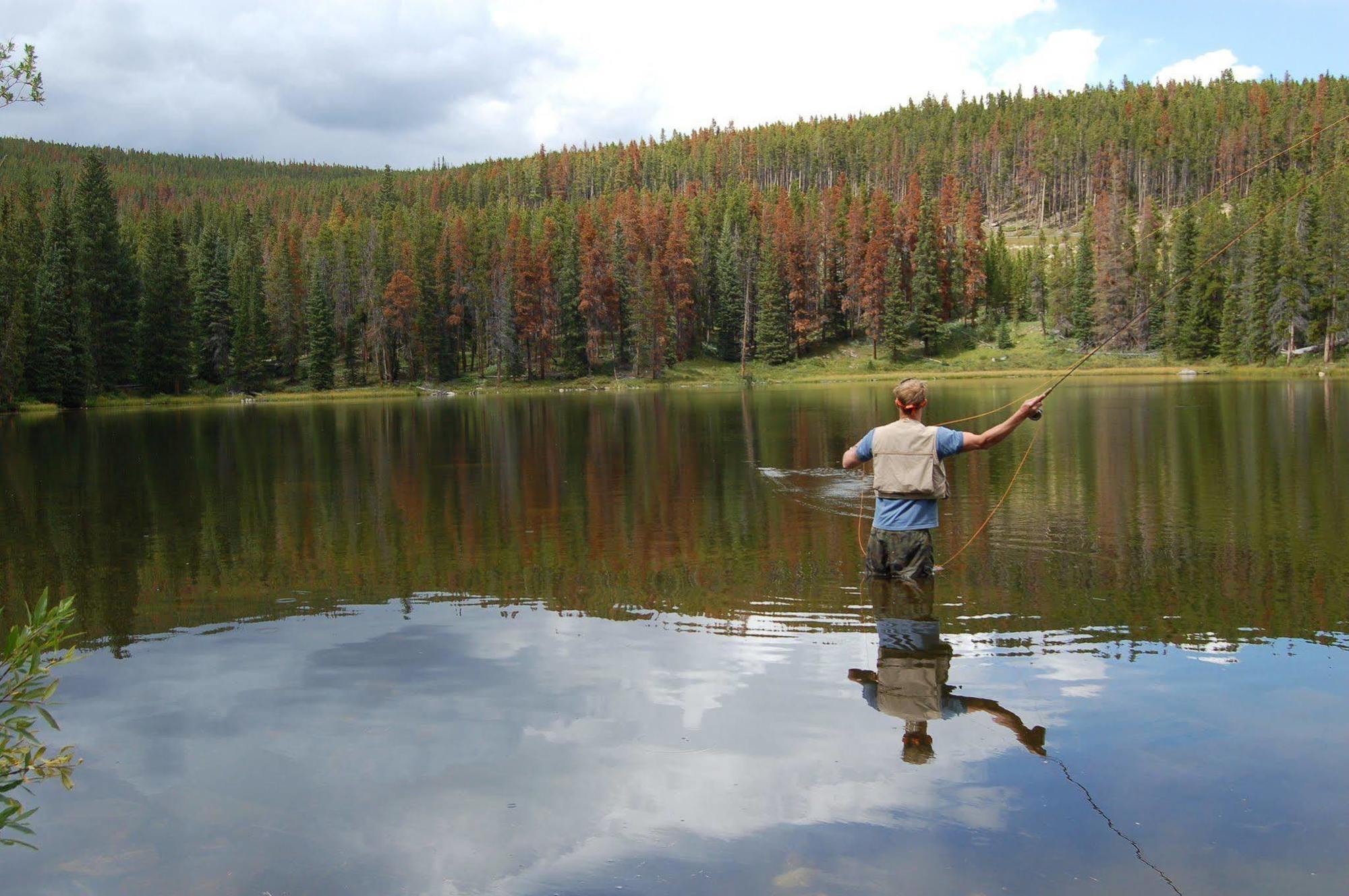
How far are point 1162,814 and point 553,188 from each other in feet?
631

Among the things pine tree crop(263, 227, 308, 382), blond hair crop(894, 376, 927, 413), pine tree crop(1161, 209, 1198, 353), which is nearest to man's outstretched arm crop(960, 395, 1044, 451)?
blond hair crop(894, 376, 927, 413)

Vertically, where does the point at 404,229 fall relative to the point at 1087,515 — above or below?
above

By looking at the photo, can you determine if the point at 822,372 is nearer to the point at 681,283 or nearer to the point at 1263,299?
the point at 681,283

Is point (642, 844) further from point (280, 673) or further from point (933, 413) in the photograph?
point (933, 413)

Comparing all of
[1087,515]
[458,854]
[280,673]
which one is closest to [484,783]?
[458,854]

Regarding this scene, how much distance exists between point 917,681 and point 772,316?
9282 cm

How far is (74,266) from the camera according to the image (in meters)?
77.6

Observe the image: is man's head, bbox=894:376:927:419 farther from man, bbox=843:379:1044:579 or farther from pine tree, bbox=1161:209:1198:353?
pine tree, bbox=1161:209:1198:353

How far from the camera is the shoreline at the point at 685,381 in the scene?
78.1 m

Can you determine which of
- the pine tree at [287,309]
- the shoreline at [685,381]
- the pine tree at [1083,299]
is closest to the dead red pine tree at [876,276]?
the shoreline at [685,381]

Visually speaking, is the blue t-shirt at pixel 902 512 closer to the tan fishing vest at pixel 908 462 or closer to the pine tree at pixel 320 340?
the tan fishing vest at pixel 908 462

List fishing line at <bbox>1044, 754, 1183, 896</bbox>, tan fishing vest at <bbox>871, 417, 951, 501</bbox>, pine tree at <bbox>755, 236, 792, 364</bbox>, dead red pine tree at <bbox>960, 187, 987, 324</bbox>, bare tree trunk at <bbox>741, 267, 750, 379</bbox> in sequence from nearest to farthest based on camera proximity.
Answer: fishing line at <bbox>1044, 754, 1183, 896</bbox> < tan fishing vest at <bbox>871, 417, 951, 501</bbox> < pine tree at <bbox>755, 236, 792, 364</bbox> < bare tree trunk at <bbox>741, 267, 750, 379</bbox> < dead red pine tree at <bbox>960, 187, 987, 324</bbox>

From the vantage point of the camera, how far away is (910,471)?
966 cm

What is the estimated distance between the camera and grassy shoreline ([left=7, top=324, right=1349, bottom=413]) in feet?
270
